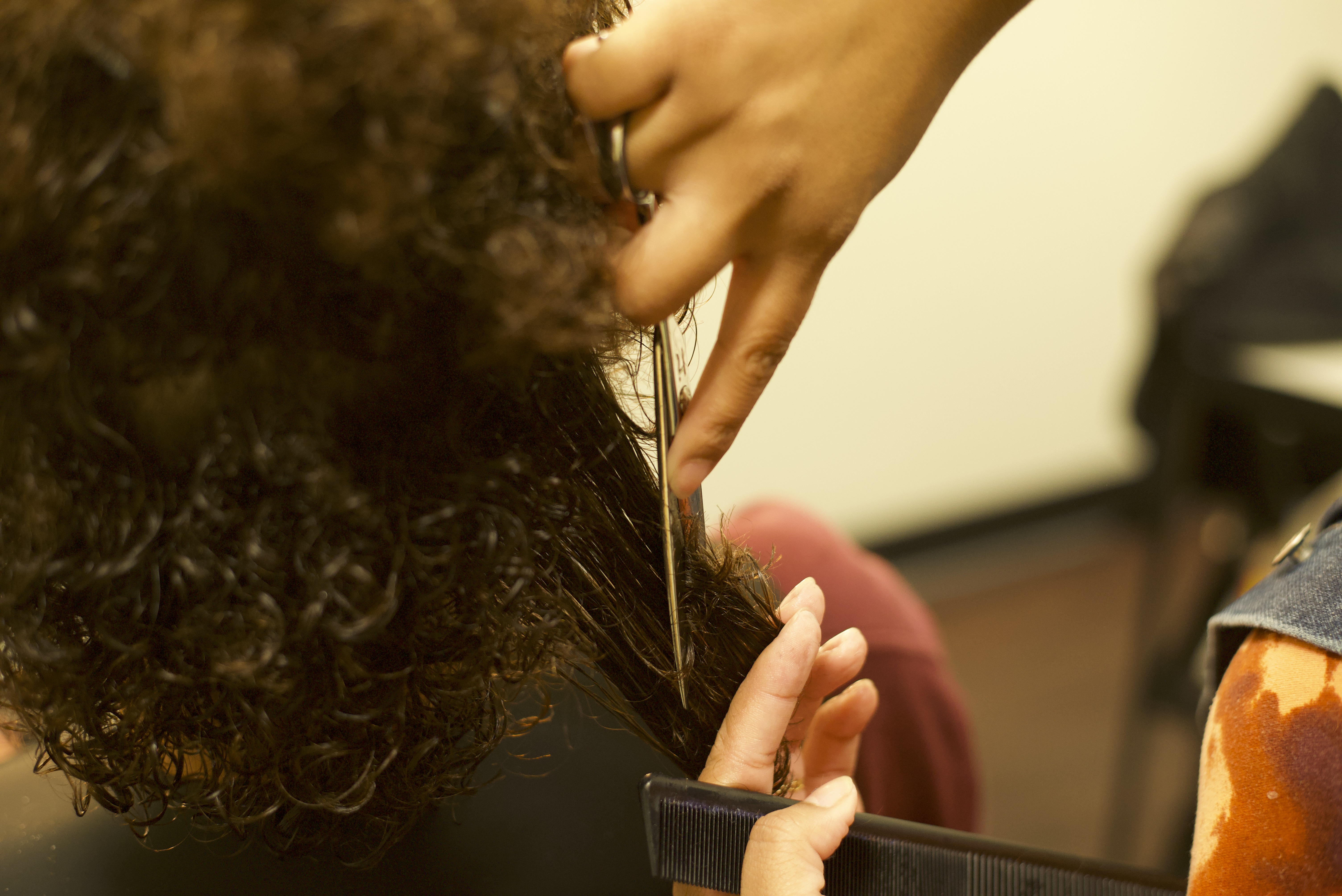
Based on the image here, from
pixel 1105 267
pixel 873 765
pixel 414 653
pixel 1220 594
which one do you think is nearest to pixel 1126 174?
pixel 1105 267

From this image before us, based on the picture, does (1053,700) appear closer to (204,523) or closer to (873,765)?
(873,765)

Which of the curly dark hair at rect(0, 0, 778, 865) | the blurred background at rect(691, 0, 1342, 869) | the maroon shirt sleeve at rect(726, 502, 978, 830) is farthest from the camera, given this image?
the blurred background at rect(691, 0, 1342, 869)

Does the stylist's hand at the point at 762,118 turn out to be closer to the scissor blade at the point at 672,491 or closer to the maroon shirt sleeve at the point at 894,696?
the scissor blade at the point at 672,491

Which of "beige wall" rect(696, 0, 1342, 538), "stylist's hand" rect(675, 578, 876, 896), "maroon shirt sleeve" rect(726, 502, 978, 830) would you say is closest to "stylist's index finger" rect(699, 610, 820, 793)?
"stylist's hand" rect(675, 578, 876, 896)

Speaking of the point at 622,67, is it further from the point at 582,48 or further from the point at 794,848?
the point at 794,848

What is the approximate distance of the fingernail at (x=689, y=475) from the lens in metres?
0.53

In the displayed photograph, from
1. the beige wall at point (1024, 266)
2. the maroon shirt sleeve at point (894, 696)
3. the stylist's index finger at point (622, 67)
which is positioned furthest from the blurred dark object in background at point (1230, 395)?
the stylist's index finger at point (622, 67)

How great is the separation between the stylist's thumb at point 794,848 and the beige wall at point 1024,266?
4.76 feet

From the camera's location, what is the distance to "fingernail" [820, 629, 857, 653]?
26.0 inches

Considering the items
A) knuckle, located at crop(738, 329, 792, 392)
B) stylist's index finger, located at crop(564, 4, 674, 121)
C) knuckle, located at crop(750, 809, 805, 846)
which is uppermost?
stylist's index finger, located at crop(564, 4, 674, 121)

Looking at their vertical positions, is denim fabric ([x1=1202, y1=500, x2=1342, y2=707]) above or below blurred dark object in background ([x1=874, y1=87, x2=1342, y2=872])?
above

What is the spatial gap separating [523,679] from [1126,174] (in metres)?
2.29

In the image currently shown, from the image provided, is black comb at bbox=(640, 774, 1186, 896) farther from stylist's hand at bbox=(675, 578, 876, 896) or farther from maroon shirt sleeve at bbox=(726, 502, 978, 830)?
maroon shirt sleeve at bbox=(726, 502, 978, 830)

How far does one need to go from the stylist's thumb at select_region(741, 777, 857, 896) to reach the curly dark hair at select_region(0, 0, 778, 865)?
0.35 feet
